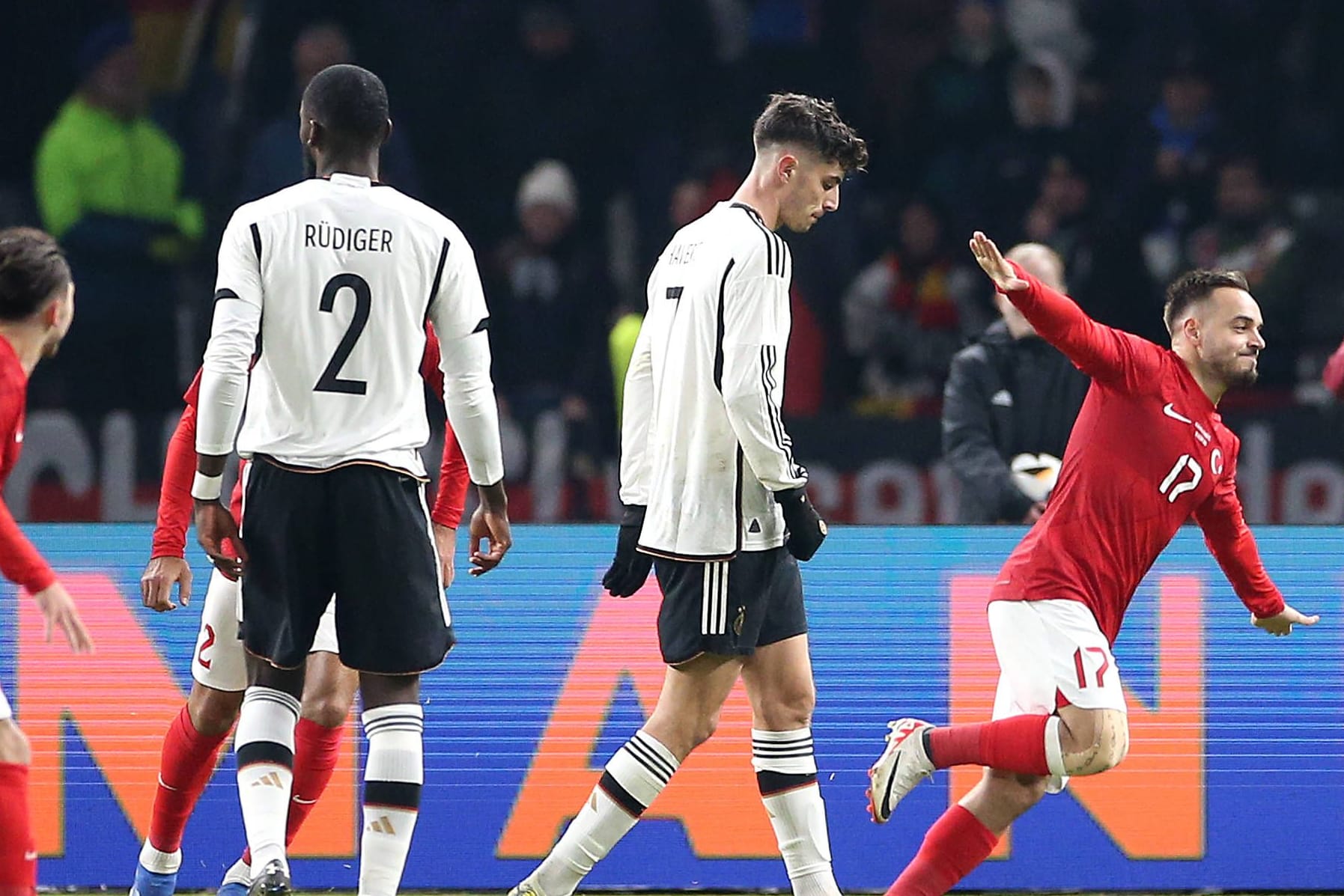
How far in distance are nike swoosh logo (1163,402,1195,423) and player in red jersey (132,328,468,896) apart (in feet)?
5.58

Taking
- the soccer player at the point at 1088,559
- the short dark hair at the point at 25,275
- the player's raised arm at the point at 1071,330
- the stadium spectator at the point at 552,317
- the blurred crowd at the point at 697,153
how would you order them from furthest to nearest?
the blurred crowd at the point at 697,153 < the stadium spectator at the point at 552,317 < the soccer player at the point at 1088,559 < the player's raised arm at the point at 1071,330 < the short dark hair at the point at 25,275

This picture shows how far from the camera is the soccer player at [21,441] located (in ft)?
11.5

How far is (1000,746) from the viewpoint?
4.36m

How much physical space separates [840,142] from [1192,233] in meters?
6.30

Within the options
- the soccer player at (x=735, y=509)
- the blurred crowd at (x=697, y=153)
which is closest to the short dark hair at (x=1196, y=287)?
the soccer player at (x=735, y=509)

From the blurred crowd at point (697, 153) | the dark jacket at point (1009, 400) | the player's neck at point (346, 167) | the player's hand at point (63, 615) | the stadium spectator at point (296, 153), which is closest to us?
the player's hand at point (63, 615)

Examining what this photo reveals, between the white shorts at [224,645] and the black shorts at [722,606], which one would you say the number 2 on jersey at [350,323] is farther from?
the black shorts at [722,606]

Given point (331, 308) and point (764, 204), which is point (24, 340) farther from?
point (764, 204)

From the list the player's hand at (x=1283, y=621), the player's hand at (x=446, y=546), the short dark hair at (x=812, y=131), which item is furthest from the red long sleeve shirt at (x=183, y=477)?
the player's hand at (x=1283, y=621)

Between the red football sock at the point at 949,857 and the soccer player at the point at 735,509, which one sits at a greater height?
the soccer player at the point at 735,509

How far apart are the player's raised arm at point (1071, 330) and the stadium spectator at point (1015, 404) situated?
1.73 m

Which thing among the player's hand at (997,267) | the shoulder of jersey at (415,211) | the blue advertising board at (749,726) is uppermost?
the shoulder of jersey at (415,211)

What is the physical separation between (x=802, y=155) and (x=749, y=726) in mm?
1711

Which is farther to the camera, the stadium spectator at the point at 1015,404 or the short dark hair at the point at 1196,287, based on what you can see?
the stadium spectator at the point at 1015,404
